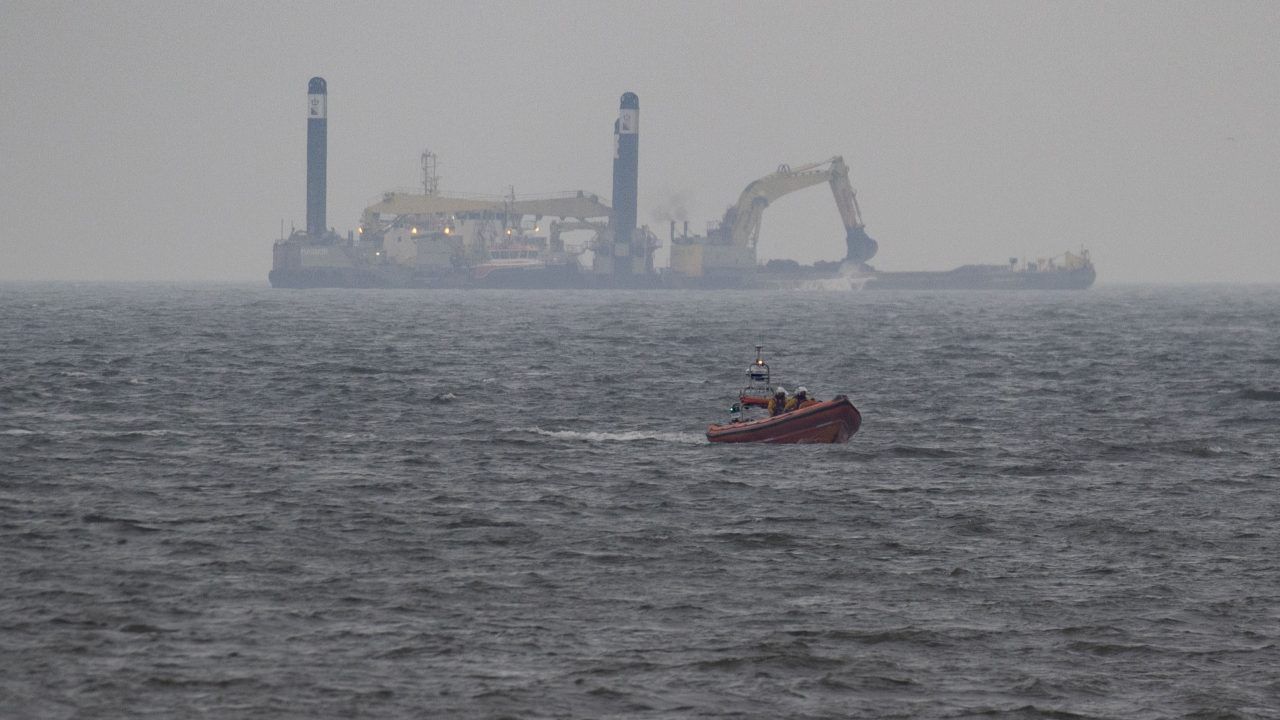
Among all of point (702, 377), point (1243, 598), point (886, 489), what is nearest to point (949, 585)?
point (1243, 598)

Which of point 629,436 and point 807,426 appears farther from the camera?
point 629,436

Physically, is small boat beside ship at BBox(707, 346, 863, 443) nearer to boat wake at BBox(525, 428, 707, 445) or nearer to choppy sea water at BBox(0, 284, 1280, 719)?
choppy sea water at BBox(0, 284, 1280, 719)

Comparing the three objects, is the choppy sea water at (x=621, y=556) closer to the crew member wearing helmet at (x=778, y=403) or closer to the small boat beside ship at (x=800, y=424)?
the small boat beside ship at (x=800, y=424)

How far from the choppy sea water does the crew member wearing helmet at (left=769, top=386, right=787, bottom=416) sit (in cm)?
149

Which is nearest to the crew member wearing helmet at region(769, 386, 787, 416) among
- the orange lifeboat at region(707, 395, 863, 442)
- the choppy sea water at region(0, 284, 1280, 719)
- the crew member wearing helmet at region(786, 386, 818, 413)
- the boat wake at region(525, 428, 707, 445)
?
the crew member wearing helmet at region(786, 386, 818, 413)

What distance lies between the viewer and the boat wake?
4284 cm

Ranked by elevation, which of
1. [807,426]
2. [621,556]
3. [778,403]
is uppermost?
[778,403]

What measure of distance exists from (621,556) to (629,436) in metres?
17.7

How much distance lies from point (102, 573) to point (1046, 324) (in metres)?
119

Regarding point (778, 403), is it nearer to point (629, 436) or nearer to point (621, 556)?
point (629, 436)

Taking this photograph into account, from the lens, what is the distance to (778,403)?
133 feet

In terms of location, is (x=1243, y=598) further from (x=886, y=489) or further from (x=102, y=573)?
(x=102, y=573)

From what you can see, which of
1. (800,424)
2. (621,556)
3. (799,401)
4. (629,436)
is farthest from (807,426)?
(621,556)

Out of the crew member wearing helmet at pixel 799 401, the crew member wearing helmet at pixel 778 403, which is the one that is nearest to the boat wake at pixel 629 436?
the crew member wearing helmet at pixel 778 403
